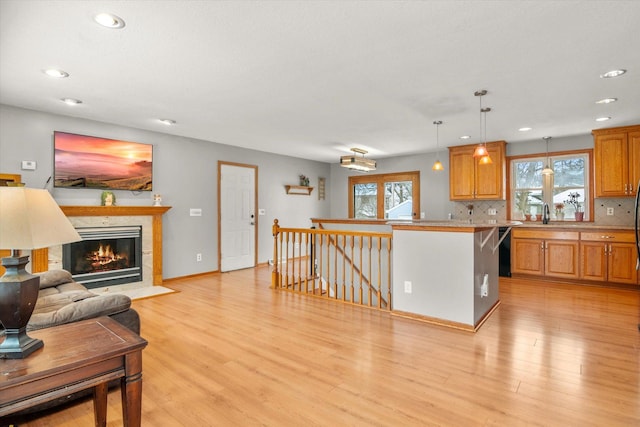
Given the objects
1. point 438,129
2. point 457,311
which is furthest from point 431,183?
point 457,311

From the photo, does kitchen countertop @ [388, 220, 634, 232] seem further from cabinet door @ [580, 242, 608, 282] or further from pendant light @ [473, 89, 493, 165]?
pendant light @ [473, 89, 493, 165]

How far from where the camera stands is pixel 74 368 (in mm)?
1298

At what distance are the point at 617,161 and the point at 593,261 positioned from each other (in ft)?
5.02

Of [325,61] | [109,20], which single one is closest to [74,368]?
[109,20]

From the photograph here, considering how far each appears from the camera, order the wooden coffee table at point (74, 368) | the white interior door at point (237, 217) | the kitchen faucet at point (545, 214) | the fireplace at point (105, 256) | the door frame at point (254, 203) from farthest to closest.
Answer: the white interior door at point (237, 217) → the door frame at point (254, 203) → the kitchen faucet at point (545, 214) → the fireplace at point (105, 256) → the wooden coffee table at point (74, 368)

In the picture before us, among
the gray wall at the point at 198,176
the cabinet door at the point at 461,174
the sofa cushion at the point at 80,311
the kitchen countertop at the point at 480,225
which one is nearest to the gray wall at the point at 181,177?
the gray wall at the point at 198,176

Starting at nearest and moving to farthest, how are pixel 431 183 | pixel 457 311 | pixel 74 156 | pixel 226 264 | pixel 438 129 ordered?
pixel 457 311
pixel 74 156
pixel 438 129
pixel 226 264
pixel 431 183

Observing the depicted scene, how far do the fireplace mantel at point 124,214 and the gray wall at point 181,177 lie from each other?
8.4 inches

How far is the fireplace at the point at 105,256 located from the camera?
4.52m

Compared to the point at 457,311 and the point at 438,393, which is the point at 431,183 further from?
the point at 438,393

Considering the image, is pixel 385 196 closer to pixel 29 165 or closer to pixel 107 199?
pixel 107 199

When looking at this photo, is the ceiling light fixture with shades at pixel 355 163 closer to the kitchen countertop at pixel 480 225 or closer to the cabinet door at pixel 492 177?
the cabinet door at pixel 492 177

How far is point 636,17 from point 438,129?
2998 mm

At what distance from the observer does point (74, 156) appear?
14.8 feet
